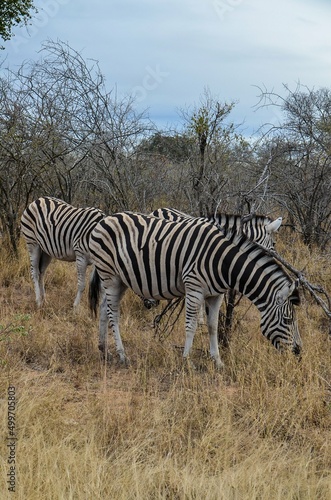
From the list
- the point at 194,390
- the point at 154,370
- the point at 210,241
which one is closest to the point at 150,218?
the point at 210,241

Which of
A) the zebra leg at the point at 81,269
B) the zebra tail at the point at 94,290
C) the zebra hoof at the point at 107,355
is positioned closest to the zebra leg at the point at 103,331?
the zebra hoof at the point at 107,355

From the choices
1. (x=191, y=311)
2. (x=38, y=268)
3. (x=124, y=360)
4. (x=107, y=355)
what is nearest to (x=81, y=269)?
(x=38, y=268)

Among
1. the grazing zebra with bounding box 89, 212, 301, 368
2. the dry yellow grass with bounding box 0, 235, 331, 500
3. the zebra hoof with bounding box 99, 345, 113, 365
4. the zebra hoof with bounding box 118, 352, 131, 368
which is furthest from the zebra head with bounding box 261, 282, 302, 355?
the zebra hoof with bounding box 99, 345, 113, 365

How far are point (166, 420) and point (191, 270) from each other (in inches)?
53.6

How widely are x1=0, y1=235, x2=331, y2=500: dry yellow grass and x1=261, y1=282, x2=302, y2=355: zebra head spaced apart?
14cm

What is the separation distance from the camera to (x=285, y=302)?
12.5 ft

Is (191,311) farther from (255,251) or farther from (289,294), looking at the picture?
(289,294)

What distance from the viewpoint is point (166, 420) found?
3178 millimetres

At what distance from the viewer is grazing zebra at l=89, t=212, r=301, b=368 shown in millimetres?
3881

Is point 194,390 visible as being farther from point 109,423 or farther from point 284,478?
point 284,478

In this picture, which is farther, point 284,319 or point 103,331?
point 103,331

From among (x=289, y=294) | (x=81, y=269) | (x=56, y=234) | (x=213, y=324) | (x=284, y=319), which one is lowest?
(x=213, y=324)

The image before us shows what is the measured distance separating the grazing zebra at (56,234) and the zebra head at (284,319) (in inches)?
117

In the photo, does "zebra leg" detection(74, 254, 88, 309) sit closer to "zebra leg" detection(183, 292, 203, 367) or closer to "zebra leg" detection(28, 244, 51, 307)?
"zebra leg" detection(28, 244, 51, 307)
